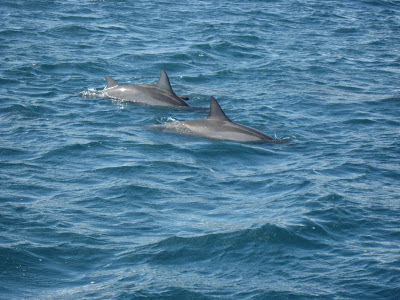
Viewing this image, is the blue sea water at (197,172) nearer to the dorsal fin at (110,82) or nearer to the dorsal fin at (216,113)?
the dorsal fin at (110,82)

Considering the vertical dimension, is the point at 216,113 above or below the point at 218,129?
above

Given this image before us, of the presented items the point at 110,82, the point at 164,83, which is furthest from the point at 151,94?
the point at 110,82

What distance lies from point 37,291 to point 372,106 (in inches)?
483

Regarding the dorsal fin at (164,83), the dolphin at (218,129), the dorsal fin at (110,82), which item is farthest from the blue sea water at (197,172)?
the dorsal fin at (164,83)

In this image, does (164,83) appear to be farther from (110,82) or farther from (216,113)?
(216,113)

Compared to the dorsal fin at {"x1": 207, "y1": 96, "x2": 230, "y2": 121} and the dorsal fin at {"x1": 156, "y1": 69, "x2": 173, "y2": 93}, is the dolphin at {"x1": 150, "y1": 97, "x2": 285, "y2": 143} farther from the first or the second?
the dorsal fin at {"x1": 156, "y1": 69, "x2": 173, "y2": 93}

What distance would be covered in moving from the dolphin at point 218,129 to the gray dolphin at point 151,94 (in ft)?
7.13

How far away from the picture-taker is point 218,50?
2445 centimetres

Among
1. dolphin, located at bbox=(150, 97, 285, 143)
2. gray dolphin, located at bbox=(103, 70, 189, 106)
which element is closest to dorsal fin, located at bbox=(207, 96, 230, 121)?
dolphin, located at bbox=(150, 97, 285, 143)

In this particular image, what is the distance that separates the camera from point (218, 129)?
14883 mm

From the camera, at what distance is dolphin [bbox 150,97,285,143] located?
1475 cm

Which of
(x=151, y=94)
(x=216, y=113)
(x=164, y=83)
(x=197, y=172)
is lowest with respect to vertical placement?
(x=197, y=172)

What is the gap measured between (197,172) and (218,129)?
223cm

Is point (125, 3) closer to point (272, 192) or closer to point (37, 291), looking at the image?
point (272, 192)
